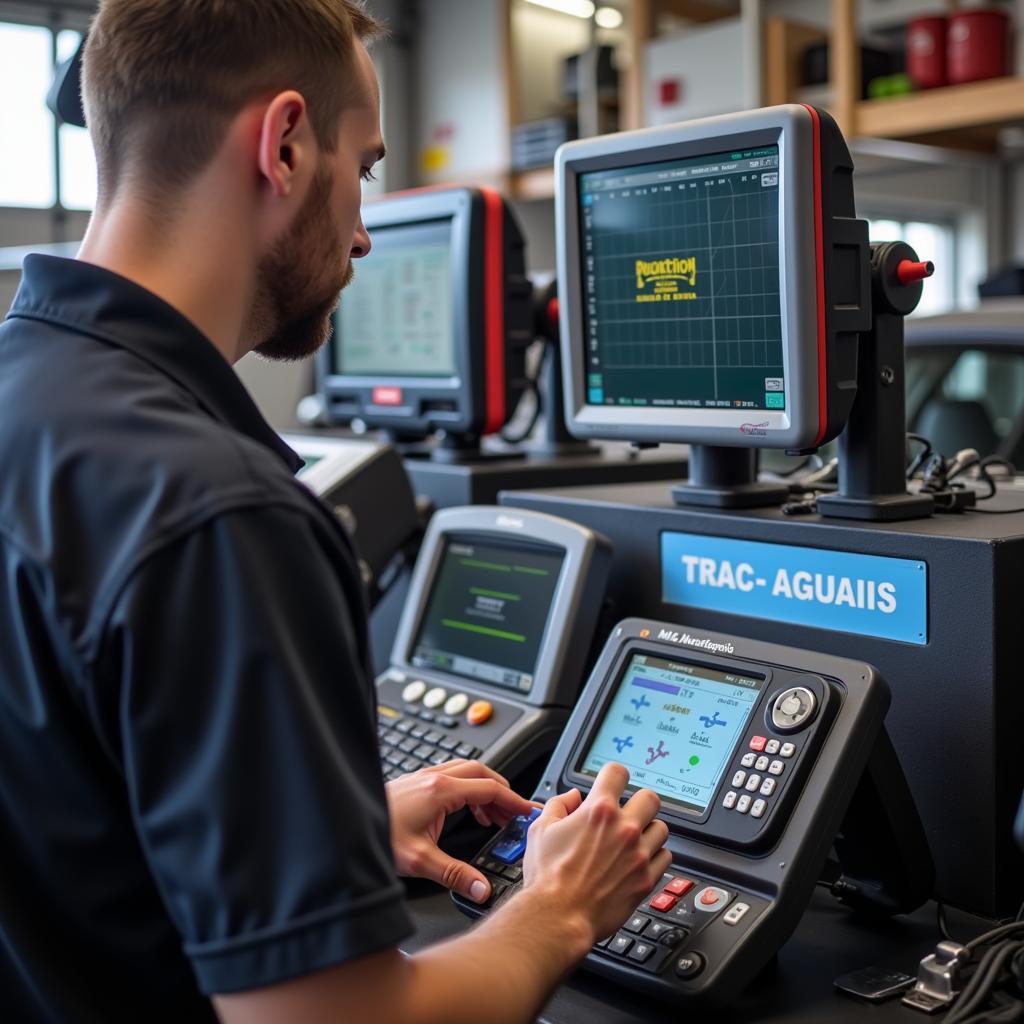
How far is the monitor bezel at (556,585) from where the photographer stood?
132 centimetres

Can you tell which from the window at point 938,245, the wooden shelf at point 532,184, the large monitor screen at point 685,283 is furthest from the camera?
the window at point 938,245

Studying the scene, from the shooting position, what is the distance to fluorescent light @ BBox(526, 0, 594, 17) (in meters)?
6.23

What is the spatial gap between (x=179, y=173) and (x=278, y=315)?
125mm

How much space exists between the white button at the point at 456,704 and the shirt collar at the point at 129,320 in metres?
0.62

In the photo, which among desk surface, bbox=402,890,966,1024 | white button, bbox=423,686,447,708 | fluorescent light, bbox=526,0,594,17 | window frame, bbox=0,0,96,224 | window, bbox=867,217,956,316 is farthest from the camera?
window, bbox=867,217,956,316

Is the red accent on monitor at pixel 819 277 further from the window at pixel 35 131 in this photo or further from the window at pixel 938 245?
the window at pixel 938 245

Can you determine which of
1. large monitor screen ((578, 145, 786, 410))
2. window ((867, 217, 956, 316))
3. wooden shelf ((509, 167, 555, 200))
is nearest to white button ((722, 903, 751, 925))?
large monitor screen ((578, 145, 786, 410))

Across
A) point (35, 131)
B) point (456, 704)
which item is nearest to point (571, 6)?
point (35, 131)

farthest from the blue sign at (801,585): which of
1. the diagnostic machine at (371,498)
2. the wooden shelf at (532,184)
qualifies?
the wooden shelf at (532,184)

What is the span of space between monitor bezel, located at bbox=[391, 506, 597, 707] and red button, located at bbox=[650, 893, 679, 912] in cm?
34

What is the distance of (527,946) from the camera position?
31.2 inches

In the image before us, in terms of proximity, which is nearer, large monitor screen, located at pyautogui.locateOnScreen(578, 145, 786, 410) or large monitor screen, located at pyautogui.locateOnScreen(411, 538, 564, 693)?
large monitor screen, located at pyautogui.locateOnScreen(578, 145, 786, 410)

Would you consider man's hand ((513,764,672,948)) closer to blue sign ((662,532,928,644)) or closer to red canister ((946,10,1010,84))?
blue sign ((662,532,928,644))

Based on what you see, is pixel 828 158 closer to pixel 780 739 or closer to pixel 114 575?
pixel 780 739
